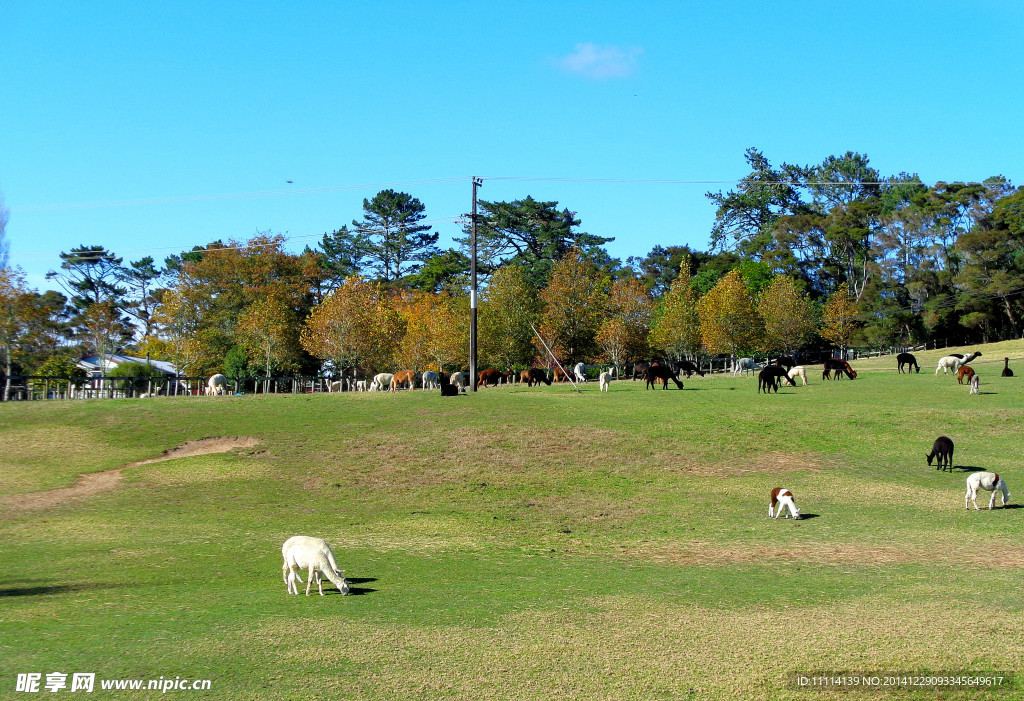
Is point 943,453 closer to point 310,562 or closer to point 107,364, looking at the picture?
point 310,562

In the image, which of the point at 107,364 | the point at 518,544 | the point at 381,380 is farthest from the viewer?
the point at 107,364

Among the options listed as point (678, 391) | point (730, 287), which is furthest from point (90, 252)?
point (678, 391)

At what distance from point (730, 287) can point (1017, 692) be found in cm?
7413

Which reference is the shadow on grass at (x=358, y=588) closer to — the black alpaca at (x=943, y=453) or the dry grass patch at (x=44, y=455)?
the dry grass patch at (x=44, y=455)

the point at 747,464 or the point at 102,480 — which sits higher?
the point at 747,464

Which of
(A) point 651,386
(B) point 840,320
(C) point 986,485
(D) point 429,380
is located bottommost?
(C) point 986,485

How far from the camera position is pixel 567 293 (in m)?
74.2

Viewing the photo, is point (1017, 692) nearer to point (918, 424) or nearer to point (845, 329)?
point (918, 424)

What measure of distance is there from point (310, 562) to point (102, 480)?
1766 centimetres

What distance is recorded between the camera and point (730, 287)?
79812 mm

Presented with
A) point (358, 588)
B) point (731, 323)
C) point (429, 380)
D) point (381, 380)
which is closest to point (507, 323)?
point (429, 380)

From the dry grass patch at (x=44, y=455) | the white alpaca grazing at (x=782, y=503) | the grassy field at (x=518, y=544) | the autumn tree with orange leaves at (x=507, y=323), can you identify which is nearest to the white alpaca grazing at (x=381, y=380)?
the grassy field at (x=518, y=544)

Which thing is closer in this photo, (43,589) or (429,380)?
(43,589)

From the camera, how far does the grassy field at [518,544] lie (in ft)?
31.3
